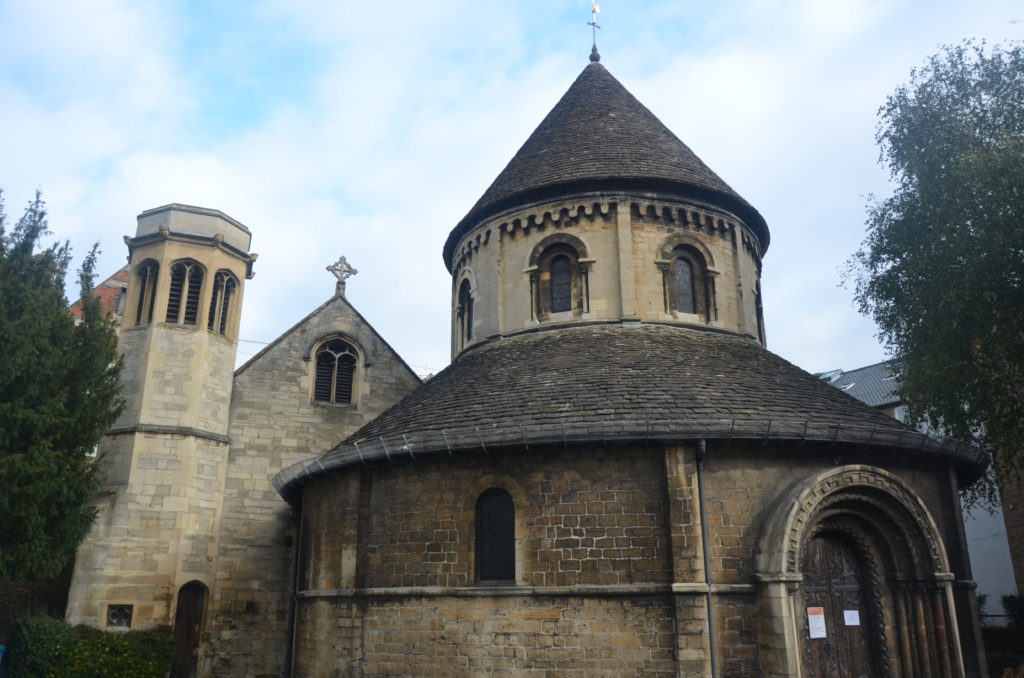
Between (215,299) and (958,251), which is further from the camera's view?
(215,299)

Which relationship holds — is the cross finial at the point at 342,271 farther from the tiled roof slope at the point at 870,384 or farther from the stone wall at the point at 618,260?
the tiled roof slope at the point at 870,384

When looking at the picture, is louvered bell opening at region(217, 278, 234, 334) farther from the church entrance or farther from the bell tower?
the church entrance

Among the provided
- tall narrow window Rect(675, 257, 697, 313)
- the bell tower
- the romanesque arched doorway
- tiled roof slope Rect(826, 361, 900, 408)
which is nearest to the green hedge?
the bell tower

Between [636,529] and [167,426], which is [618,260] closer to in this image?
[636,529]

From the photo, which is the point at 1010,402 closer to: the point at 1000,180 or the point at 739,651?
the point at 1000,180

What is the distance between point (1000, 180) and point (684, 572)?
9.35 m

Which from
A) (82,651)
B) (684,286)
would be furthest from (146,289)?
(684,286)

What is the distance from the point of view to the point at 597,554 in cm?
1159

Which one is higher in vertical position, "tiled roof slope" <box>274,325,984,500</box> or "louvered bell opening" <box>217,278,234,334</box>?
"louvered bell opening" <box>217,278,234,334</box>

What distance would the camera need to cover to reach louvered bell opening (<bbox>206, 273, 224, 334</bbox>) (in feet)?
64.5

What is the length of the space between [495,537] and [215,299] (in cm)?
1109

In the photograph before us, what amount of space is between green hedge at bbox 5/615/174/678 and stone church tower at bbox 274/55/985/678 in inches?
133

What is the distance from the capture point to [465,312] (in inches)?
744

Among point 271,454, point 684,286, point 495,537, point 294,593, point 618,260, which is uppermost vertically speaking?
point 618,260
